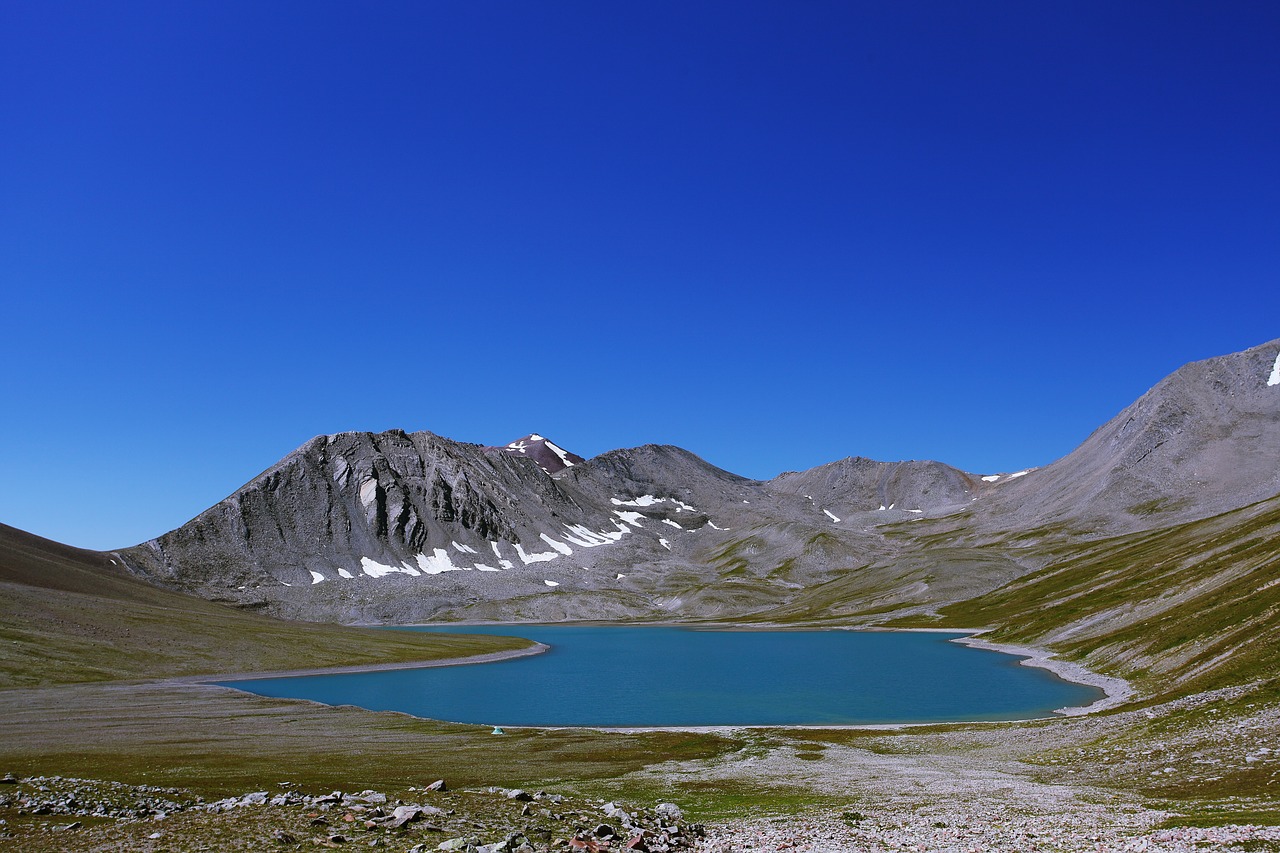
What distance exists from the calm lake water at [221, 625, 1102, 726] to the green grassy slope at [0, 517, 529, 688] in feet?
43.2

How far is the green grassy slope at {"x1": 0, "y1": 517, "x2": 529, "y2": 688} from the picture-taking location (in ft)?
353

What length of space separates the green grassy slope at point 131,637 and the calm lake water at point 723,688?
13.2m

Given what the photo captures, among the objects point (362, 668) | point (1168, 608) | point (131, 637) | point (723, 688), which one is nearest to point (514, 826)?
point (723, 688)

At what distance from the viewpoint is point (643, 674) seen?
123688 millimetres

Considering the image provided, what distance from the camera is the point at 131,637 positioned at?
124125mm

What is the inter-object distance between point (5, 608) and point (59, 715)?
5948cm

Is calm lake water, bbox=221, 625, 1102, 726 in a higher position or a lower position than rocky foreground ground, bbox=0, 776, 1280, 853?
lower

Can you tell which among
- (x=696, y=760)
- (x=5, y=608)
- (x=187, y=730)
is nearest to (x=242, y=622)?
(x=5, y=608)

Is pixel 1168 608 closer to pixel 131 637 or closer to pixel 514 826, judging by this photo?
pixel 514 826

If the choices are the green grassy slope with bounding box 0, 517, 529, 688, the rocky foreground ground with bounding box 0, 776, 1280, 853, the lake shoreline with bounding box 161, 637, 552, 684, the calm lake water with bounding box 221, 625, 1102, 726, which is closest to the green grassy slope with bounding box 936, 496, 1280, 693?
the calm lake water with bounding box 221, 625, 1102, 726

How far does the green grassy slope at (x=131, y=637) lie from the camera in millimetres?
107688

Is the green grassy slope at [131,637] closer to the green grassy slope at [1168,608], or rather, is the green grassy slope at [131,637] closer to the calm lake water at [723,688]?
the calm lake water at [723,688]

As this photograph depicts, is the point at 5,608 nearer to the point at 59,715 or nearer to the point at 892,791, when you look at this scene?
the point at 59,715

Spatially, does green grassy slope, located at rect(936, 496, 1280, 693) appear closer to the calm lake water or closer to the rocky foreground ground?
the calm lake water
